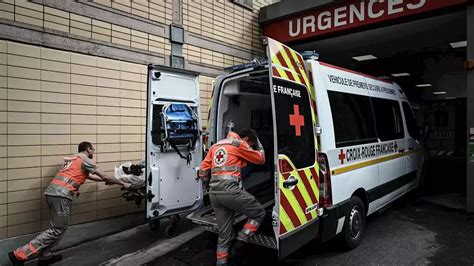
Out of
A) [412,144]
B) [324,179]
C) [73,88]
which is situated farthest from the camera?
[412,144]

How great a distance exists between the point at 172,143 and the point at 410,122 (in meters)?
4.62

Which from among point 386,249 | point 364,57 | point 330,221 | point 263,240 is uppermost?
point 364,57

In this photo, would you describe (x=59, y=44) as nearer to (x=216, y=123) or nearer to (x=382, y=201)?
(x=216, y=123)

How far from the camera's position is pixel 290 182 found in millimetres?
3162

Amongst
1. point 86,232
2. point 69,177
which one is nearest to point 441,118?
point 86,232

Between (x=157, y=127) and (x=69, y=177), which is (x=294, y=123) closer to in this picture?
(x=157, y=127)

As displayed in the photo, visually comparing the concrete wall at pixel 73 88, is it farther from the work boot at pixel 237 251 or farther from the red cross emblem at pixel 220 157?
the red cross emblem at pixel 220 157

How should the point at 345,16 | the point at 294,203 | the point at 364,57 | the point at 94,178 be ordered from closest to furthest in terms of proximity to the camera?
the point at 294,203 → the point at 94,178 → the point at 345,16 → the point at 364,57

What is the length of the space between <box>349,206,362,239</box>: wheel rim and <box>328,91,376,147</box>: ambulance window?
0.90 meters

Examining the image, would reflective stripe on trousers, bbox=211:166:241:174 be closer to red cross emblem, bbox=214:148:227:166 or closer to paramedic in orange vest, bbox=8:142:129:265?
red cross emblem, bbox=214:148:227:166

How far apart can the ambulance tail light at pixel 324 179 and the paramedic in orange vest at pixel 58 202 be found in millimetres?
2725

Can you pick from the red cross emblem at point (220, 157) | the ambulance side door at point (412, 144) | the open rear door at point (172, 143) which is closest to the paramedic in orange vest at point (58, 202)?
the open rear door at point (172, 143)

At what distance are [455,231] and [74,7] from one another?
21.7 feet

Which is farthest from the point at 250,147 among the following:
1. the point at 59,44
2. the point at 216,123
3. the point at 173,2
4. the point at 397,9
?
the point at 397,9
